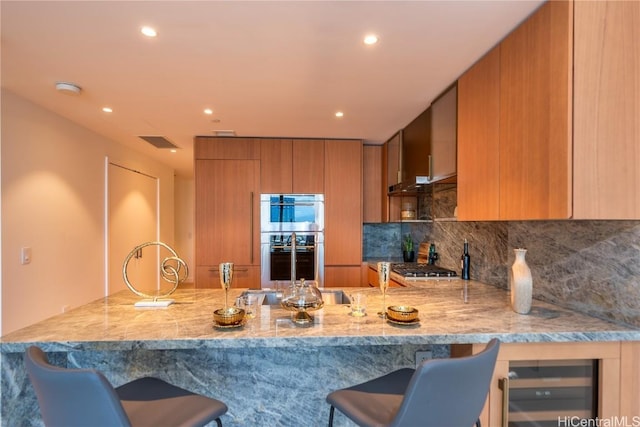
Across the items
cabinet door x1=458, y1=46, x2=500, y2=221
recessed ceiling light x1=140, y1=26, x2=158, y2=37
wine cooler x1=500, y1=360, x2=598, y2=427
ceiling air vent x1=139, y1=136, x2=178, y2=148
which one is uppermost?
recessed ceiling light x1=140, y1=26, x2=158, y2=37

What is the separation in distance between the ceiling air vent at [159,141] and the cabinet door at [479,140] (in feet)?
10.6

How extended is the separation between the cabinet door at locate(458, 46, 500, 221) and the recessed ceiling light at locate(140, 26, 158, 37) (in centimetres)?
178

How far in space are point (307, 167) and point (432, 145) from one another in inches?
61.1

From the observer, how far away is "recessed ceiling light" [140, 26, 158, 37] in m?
1.54

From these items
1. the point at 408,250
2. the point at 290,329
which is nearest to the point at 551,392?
the point at 290,329

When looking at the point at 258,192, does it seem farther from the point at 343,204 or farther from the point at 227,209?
the point at 343,204

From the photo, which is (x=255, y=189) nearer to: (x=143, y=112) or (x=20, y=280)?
(x=143, y=112)

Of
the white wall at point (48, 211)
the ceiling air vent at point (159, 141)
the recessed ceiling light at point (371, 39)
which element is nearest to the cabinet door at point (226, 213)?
the ceiling air vent at point (159, 141)

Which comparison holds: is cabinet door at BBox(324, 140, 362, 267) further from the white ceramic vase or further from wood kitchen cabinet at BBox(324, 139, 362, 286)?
the white ceramic vase

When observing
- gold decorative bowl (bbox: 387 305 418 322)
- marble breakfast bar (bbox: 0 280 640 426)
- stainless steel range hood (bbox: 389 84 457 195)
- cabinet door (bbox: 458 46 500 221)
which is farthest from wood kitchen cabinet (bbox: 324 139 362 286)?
gold decorative bowl (bbox: 387 305 418 322)

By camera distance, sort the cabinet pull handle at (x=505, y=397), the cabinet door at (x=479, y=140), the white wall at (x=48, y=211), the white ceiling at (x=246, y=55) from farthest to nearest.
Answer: the white wall at (x=48, y=211) < the cabinet door at (x=479, y=140) < the white ceiling at (x=246, y=55) < the cabinet pull handle at (x=505, y=397)

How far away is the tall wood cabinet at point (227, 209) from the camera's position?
11.4 feet

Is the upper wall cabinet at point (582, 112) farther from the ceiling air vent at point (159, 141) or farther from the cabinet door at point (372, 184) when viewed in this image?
the ceiling air vent at point (159, 141)

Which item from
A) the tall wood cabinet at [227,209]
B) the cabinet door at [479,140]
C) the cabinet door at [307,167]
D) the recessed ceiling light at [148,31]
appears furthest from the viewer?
the cabinet door at [307,167]
